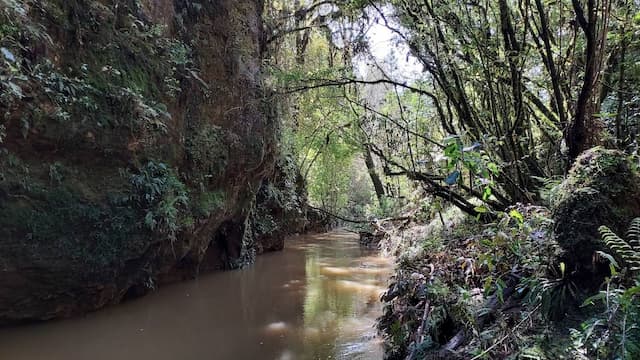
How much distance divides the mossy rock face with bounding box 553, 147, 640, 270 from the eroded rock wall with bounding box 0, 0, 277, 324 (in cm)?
477

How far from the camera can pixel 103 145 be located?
5523 mm

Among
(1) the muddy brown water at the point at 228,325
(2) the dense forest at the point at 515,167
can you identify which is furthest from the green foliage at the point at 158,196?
(2) the dense forest at the point at 515,167

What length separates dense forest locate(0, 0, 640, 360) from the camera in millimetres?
2561

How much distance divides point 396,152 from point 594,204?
4926mm

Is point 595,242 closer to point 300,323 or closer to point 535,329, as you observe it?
point 535,329

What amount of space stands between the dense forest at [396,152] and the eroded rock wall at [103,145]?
3 centimetres

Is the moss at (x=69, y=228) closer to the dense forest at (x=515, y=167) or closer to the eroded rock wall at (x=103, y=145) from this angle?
the eroded rock wall at (x=103, y=145)

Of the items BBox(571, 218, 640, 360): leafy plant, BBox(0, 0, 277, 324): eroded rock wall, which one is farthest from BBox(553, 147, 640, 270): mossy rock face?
BBox(0, 0, 277, 324): eroded rock wall

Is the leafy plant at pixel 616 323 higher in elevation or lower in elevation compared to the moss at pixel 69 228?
lower

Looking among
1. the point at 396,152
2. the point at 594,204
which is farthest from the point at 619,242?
the point at 396,152

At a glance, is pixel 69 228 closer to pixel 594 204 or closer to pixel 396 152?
pixel 396 152

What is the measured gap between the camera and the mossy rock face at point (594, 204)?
2.47 metres

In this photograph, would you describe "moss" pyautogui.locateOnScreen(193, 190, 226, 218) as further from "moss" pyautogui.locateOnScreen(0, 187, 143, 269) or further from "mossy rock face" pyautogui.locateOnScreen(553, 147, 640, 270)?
"mossy rock face" pyautogui.locateOnScreen(553, 147, 640, 270)

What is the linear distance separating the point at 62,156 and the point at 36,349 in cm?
225
